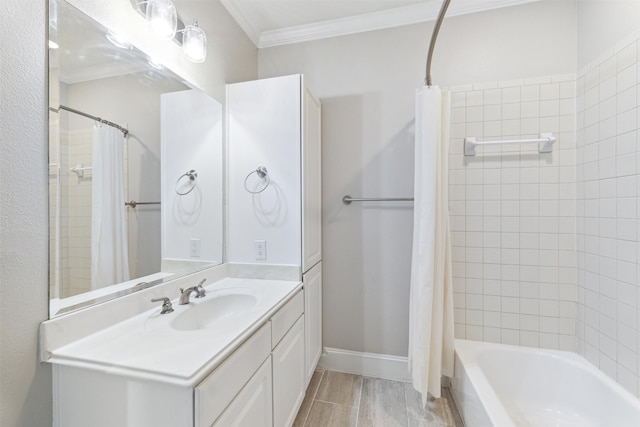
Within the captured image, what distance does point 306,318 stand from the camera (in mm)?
1722

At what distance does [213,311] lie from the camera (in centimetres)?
136

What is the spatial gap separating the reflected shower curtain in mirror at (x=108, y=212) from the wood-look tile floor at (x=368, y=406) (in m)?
1.33

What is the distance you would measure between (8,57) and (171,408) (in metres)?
1.08

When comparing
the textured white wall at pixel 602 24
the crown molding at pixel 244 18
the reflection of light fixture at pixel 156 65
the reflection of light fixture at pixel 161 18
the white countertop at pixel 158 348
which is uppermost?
the crown molding at pixel 244 18

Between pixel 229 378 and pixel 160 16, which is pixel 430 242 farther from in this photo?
pixel 160 16

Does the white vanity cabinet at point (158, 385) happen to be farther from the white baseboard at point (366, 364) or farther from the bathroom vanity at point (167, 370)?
the white baseboard at point (366, 364)

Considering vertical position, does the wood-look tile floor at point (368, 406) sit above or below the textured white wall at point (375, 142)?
below

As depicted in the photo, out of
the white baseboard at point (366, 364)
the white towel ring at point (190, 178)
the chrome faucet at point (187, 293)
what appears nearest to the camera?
the chrome faucet at point (187, 293)

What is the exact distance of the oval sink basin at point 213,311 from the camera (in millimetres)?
1206

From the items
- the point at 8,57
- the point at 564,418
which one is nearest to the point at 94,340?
the point at 8,57

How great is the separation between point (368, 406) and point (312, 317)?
0.65 m

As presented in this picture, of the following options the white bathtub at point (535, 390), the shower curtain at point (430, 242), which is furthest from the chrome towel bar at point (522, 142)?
the white bathtub at point (535, 390)

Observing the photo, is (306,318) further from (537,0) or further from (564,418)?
(537,0)

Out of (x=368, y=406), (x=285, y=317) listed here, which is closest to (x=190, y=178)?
(x=285, y=317)
